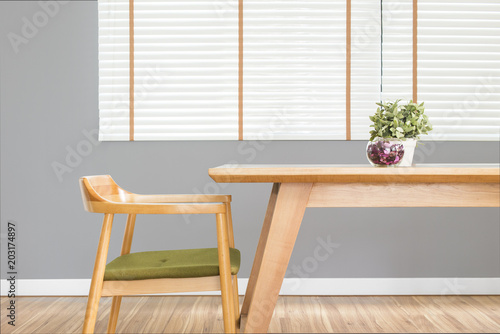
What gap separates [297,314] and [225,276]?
103 cm

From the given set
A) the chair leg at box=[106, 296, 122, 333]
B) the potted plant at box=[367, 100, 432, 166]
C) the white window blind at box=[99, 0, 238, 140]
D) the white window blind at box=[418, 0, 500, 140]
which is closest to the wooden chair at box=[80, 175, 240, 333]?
the chair leg at box=[106, 296, 122, 333]

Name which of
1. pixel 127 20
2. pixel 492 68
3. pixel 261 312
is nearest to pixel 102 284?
pixel 261 312

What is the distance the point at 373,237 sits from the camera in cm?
262

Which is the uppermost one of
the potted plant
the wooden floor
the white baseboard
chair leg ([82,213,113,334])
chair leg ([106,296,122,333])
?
the potted plant

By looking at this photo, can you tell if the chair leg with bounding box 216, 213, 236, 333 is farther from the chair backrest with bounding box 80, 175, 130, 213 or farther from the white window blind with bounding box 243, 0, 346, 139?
the white window blind with bounding box 243, 0, 346, 139

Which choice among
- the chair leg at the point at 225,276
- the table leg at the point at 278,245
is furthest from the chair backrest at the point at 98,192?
the table leg at the point at 278,245

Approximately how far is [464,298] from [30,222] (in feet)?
8.91

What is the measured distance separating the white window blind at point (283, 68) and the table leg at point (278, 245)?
4.25ft

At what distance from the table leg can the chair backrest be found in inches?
22.6

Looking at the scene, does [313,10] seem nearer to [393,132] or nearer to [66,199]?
[393,132]

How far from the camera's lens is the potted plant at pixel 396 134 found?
1636 millimetres

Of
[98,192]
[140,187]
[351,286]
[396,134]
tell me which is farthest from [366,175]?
[140,187]

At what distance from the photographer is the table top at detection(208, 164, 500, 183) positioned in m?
1.27

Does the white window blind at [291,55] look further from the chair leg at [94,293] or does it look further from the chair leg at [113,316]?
the chair leg at [94,293]
